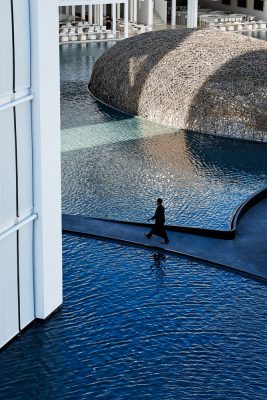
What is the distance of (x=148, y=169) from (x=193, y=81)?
564 centimetres

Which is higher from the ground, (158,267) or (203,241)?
(203,241)

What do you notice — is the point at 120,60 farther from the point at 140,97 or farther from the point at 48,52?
the point at 48,52

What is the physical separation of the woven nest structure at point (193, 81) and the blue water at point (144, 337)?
10280 mm

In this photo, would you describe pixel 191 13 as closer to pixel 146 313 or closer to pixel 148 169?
pixel 148 169

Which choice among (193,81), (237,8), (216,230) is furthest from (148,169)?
(237,8)

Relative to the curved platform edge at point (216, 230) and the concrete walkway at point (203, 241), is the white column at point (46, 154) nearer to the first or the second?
the concrete walkway at point (203, 241)

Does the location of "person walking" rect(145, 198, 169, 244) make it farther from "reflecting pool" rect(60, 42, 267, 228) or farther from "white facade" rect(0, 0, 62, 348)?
"white facade" rect(0, 0, 62, 348)

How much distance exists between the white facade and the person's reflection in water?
6.83 ft

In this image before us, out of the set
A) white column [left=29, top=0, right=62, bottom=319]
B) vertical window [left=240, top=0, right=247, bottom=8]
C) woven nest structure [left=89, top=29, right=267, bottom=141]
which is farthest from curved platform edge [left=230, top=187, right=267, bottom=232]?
vertical window [left=240, top=0, right=247, bottom=8]

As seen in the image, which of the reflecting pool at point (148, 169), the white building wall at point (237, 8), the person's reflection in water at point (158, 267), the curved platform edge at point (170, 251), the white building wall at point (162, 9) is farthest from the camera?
the white building wall at point (237, 8)

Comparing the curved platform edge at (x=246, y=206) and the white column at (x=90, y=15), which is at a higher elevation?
the white column at (x=90, y=15)

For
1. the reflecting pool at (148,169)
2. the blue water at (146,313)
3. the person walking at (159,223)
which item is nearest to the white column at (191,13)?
the reflecting pool at (148,169)

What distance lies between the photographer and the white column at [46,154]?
13.2m

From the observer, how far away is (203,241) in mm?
17578
